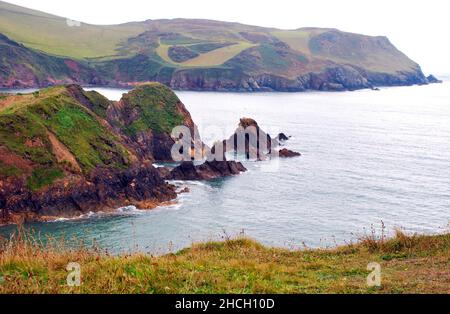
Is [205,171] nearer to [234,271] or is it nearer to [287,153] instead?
[287,153]

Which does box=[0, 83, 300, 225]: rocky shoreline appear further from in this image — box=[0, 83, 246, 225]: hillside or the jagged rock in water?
the jagged rock in water

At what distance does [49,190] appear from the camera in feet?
175

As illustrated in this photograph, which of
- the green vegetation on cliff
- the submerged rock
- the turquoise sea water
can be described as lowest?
the turquoise sea water

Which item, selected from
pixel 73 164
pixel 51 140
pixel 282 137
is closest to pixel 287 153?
pixel 282 137

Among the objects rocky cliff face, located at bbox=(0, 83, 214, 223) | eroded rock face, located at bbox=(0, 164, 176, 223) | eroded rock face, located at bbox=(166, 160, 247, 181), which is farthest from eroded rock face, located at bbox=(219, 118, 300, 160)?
eroded rock face, located at bbox=(0, 164, 176, 223)

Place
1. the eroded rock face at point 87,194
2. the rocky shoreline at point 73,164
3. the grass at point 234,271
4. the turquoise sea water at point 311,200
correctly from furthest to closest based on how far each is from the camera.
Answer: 1. the rocky shoreline at point 73,164
2. the eroded rock face at point 87,194
3. the turquoise sea water at point 311,200
4. the grass at point 234,271

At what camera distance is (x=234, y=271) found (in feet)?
38.7

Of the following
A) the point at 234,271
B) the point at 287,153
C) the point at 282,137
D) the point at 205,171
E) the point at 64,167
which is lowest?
the point at 205,171

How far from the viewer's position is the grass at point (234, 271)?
391 inches

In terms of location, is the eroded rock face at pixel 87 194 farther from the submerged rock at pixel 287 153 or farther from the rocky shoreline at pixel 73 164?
the submerged rock at pixel 287 153

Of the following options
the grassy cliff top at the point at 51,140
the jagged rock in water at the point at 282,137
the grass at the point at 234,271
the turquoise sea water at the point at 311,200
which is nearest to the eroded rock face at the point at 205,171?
the turquoise sea water at the point at 311,200

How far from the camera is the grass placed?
993 cm
